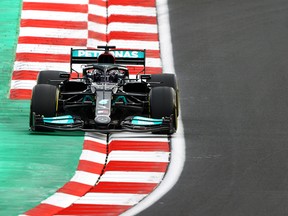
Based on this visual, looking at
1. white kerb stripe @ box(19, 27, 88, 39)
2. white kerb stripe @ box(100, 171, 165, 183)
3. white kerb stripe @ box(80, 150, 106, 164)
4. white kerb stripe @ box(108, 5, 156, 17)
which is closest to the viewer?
white kerb stripe @ box(100, 171, 165, 183)

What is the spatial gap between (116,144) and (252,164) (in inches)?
107

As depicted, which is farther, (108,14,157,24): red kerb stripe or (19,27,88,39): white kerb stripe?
(108,14,157,24): red kerb stripe

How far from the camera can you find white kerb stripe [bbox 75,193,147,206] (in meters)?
20.4

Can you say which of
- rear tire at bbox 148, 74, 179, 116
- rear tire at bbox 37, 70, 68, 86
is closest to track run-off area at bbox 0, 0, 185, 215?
rear tire at bbox 37, 70, 68, 86

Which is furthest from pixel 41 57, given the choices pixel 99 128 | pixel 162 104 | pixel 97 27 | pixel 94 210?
pixel 94 210

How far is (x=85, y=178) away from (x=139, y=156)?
5.18 ft

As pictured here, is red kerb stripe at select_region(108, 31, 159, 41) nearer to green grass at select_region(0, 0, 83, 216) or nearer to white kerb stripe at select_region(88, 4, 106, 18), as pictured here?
white kerb stripe at select_region(88, 4, 106, 18)

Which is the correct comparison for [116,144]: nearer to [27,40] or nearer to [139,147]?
[139,147]

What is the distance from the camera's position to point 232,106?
84.0ft

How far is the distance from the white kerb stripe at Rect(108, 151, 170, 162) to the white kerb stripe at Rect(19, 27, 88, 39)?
7.12 metres

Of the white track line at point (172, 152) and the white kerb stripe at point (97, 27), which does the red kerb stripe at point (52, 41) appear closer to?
the white kerb stripe at point (97, 27)

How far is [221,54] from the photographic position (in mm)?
29031

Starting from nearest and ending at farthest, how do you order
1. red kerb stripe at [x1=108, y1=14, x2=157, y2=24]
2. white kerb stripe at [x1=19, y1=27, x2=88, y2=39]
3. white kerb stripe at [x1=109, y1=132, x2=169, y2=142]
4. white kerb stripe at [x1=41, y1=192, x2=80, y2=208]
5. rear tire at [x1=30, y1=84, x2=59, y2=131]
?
1. white kerb stripe at [x1=41, y1=192, x2=80, y2=208]
2. rear tire at [x1=30, y1=84, x2=59, y2=131]
3. white kerb stripe at [x1=109, y1=132, x2=169, y2=142]
4. white kerb stripe at [x1=19, y1=27, x2=88, y2=39]
5. red kerb stripe at [x1=108, y1=14, x2=157, y2=24]

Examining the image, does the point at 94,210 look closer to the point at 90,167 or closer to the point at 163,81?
the point at 90,167
